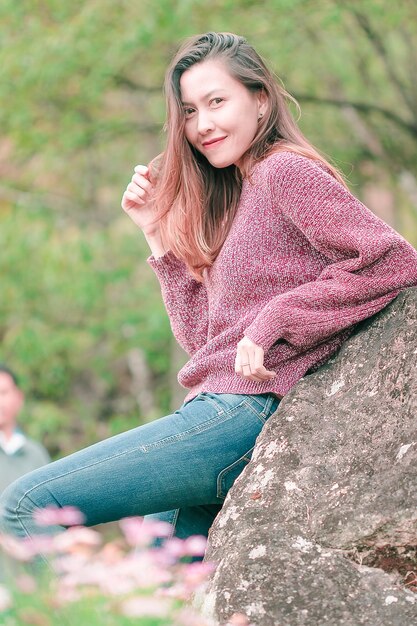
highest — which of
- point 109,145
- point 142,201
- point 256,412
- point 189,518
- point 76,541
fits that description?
point 142,201

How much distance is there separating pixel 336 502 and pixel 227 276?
2.40ft

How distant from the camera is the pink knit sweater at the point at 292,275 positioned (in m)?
2.82

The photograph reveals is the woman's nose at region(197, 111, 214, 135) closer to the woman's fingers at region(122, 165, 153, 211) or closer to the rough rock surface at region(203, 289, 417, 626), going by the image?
the woman's fingers at region(122, 165, 153, 211)

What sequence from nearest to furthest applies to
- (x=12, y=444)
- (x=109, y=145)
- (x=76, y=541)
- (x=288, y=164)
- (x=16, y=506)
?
(x=76, y=541)
(x=16, y=506)
(x=288, y=164)
(x=12, y=444)
(x=109, y=145)

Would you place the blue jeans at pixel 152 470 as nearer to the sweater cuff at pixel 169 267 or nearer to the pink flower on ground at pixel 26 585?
the sweater cuff at pixel 169 267

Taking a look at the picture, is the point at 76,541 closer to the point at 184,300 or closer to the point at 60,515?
the point at 60,515

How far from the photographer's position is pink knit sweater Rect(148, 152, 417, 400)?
111 inches

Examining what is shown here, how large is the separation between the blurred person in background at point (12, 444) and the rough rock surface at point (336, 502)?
11.0 feet

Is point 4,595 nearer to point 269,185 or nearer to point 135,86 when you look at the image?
point 269,185

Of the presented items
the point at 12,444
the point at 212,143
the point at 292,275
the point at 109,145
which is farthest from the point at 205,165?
the point at 109,145

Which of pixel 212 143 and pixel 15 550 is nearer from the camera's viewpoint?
pixel 15 550

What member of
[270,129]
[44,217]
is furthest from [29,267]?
[270,129]

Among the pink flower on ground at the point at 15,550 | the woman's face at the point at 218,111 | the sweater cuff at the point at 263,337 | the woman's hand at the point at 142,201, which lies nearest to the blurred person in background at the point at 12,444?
the woman's hand at the point at 142,201

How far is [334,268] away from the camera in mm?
2852
